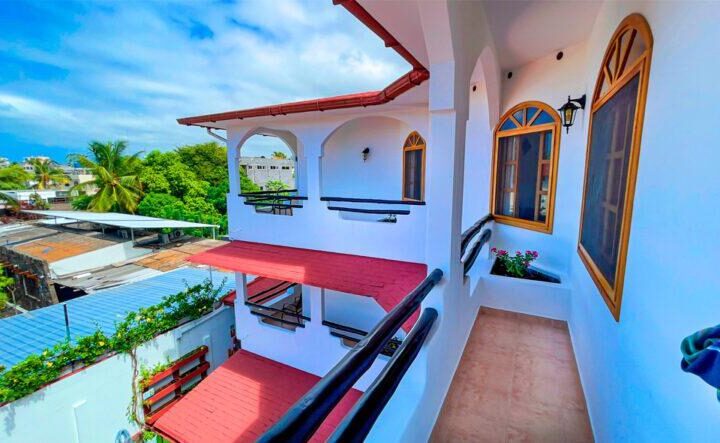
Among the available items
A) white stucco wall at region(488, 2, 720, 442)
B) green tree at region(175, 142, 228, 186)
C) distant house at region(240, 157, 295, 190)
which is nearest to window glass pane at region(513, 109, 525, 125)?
white stucco wall at region(488, 2, 720, 442)

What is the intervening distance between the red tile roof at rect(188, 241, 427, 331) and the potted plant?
1.17 m

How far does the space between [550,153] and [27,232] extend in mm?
27425

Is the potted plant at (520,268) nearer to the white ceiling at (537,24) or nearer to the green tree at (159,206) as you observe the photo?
the white ceiling at (537,24)

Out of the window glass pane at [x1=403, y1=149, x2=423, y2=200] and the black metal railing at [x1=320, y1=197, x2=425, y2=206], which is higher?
the window glass pane at [x1=403, y1=149, x2=423, y2=200]

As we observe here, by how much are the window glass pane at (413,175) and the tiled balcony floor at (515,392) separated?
13.2 ft

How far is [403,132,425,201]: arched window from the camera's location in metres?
6.80

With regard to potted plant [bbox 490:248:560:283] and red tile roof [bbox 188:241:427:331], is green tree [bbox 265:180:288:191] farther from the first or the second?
potted plant [bbox 490:248:560:283]

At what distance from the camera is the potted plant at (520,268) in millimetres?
4258

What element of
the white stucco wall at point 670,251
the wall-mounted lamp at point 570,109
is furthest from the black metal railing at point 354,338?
the wall-mounted lamp at point 570,109

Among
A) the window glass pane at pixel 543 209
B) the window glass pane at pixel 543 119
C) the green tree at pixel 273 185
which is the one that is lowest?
the window glass pane at pixel 543 209

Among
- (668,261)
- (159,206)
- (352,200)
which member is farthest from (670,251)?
(159,206)

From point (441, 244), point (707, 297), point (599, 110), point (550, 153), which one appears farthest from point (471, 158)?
point (707, 297)

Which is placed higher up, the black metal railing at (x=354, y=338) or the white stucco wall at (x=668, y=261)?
the white stucco wall at (x=668, y=261)

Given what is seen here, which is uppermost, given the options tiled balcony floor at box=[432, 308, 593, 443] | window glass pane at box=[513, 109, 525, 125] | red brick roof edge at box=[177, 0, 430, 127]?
red brick roof edge at box=[177, 0, 430, 127]
